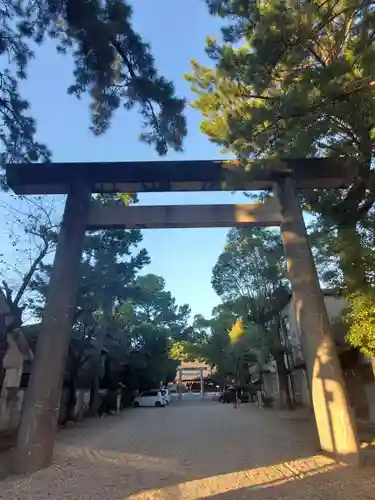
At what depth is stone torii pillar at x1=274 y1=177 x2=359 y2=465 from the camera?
18.2ft

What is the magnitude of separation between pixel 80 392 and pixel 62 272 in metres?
12.1

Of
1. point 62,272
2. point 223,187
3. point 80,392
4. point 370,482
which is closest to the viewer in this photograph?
point 370,482

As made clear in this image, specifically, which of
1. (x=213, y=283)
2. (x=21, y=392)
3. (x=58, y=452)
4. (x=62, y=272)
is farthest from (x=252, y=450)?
(x=213, y=283)

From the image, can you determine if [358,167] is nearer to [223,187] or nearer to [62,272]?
[223,187]

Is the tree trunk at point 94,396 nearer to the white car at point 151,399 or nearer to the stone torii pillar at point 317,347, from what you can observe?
the white car at point 151,399

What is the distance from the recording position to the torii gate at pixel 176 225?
221 inches

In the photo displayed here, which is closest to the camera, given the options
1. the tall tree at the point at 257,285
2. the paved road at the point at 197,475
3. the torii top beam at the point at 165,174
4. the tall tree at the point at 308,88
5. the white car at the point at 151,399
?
the paved road at the point at 197,475

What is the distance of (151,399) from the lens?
2638cm

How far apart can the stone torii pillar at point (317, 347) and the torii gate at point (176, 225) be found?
14 mm

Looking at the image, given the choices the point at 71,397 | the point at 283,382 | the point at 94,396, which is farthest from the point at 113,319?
the point at 283,382

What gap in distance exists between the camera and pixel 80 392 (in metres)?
16.8

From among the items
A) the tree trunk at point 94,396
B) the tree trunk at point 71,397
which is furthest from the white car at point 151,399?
the tree trunk at point 71,397

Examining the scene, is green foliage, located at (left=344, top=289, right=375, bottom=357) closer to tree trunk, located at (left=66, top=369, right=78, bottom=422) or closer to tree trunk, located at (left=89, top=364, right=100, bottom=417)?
tree trunk, located at (left=66, top=369, right=78, bottom=422)

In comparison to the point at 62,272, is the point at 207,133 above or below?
above
